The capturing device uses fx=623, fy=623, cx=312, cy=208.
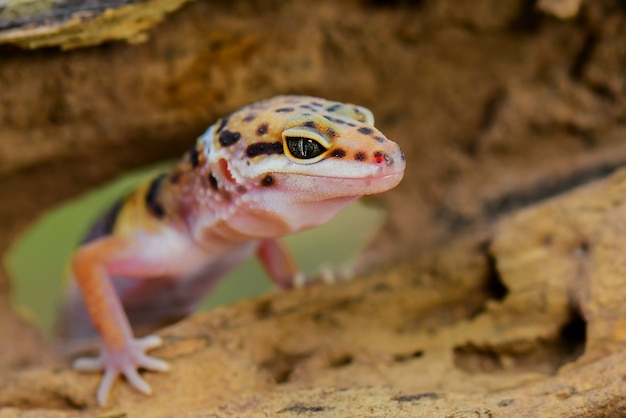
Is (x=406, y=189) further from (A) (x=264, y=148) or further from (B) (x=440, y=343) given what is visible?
(A) (x=264, y=148)

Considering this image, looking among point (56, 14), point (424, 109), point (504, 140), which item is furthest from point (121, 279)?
point (504, 140)

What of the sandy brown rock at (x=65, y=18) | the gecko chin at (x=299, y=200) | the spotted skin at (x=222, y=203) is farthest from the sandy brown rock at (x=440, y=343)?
the sandy brown rock at (x=65, y=18)

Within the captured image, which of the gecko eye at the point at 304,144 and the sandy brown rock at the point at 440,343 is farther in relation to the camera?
the sandy brown rock at the point at 440,343

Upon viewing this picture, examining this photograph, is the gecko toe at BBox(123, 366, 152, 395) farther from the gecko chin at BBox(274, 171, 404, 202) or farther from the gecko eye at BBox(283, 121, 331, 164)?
the gecko eye at BBox(283, 121, 331, 164)

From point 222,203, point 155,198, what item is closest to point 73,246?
point 155,198

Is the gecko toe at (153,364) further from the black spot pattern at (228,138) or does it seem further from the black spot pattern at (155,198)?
the black spot pattern at (228,138)

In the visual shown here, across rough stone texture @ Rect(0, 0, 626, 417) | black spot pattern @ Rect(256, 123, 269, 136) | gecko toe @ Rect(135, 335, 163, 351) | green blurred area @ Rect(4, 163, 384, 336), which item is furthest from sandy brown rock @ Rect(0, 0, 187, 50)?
green blurred area @ Rect(4, 163, 384, 336)
